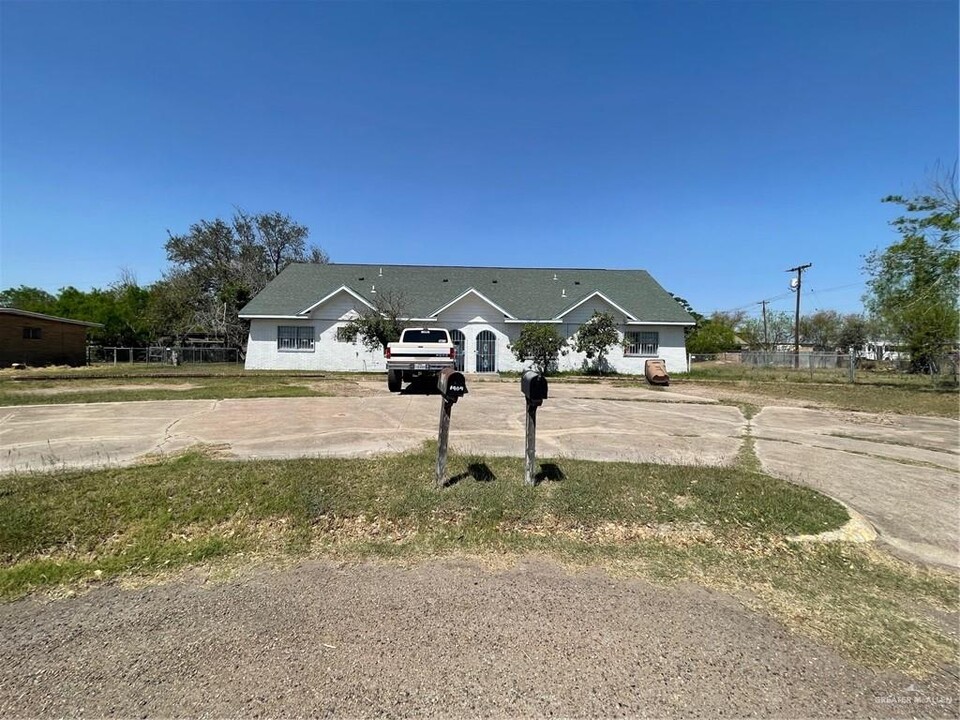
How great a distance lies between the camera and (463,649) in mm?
2469

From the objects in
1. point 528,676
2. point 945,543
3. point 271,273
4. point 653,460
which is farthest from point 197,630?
point 271,273

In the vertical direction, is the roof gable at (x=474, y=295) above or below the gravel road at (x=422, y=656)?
above

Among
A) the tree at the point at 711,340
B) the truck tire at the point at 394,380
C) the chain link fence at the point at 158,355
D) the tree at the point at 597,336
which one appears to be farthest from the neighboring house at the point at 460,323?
the tree at the point at 711,340

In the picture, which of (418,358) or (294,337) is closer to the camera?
(418,358)

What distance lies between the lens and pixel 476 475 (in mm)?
5273

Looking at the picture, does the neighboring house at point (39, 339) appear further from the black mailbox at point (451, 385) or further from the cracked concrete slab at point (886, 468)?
the cracked concrete slab at point (886, 468)

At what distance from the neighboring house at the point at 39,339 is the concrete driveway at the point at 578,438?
22015 millimetres

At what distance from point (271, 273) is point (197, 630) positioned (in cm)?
4590

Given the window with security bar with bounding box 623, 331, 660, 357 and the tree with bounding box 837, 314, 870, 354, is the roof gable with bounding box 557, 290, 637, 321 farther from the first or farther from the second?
the tree with bounding box 837, 314, 870, 354

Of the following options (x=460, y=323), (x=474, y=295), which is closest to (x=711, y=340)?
(x=474, y=295)

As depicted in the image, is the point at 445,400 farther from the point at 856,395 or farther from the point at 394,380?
the point at 856,395

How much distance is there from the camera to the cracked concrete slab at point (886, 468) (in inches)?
169

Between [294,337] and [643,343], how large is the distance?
2073 centimetres

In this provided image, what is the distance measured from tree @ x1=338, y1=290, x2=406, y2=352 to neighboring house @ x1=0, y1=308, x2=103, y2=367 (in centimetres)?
1814
